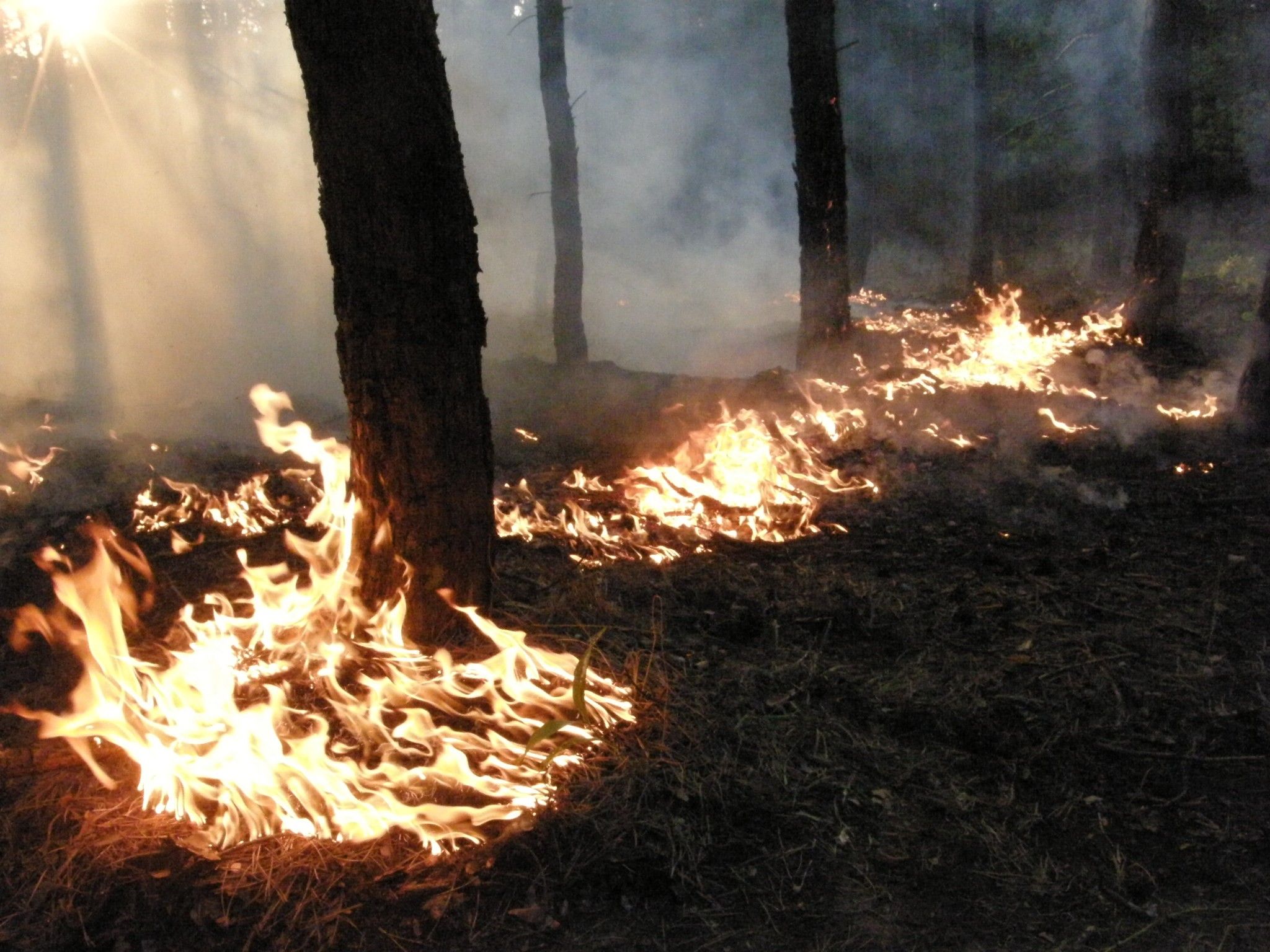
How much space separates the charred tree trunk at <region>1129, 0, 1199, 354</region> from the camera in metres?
10.0

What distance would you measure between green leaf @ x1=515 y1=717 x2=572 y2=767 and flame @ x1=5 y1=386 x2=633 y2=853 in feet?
0.04

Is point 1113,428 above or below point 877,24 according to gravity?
below

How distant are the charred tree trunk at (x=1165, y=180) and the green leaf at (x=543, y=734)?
946 cm

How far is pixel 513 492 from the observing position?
20.3 ft

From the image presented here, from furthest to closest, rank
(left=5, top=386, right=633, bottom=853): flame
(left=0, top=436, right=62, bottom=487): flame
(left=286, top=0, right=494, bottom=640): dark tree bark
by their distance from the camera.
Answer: (left=0, top=436, right=62, bottom=487): flame, (left=286, top=0, right=494, bottom=640): dark tree bark, (left=5, top=386, right=633, bottom=853): flame

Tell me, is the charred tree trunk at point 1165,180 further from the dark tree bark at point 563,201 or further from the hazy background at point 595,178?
the dark tree bark at point 563,201

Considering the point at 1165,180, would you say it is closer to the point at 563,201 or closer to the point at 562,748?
the point at 563,201

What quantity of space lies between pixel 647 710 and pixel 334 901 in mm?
1235

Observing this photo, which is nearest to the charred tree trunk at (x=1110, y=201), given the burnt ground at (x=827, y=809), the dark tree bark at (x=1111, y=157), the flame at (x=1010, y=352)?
the dark tree bark at (x=1111, y=157)

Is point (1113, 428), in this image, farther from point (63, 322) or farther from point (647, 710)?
point (63, 322)

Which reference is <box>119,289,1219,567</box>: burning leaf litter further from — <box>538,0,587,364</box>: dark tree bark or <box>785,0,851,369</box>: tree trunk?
<box>538,0,587,364</box>: dark tree bark

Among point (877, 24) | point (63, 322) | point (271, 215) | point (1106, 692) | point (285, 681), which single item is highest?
point (877, 24)

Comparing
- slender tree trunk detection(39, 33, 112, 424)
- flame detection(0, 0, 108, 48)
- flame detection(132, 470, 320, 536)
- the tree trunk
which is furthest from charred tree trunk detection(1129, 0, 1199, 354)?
flame detection(0, 0, 108, 48)

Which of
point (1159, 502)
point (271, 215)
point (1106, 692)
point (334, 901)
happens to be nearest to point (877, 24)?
point (271, 215)
